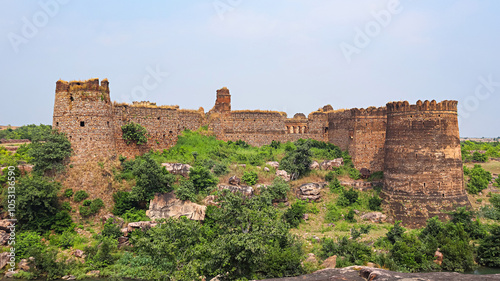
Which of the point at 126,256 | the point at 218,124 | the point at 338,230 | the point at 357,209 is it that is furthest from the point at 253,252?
the point at 218,124

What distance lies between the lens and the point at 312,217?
22984mm

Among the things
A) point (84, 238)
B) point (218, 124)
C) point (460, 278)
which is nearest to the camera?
point (460, 278)

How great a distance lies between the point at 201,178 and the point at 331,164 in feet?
37.1

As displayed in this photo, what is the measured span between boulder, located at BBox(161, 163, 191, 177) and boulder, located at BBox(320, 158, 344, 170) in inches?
430

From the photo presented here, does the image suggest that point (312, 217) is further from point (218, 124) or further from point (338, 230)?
point (218, 124)

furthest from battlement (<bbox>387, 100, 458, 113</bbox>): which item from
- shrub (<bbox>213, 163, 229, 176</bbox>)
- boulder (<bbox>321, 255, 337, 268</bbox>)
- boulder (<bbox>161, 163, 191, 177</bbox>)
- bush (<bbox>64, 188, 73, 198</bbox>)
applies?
bush (<bbox>64, 188, 73, 198</bbox>)

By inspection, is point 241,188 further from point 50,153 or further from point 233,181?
point 50,153

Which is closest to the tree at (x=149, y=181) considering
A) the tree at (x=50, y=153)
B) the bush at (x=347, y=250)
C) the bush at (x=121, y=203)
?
the bush at (x=121, y=203)

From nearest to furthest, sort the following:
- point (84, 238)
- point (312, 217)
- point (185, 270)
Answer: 1. point (185, 270)
2. point (84, 238)
3. point (312, 217)

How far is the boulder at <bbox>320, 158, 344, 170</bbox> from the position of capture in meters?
28.3

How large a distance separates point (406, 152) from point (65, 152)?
2173 centimetres

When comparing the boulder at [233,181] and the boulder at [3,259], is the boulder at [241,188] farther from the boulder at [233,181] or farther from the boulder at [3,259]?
the boulder at [3,259]

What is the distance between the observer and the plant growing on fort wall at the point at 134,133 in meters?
25.0

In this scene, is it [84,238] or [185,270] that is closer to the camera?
[185,270]
